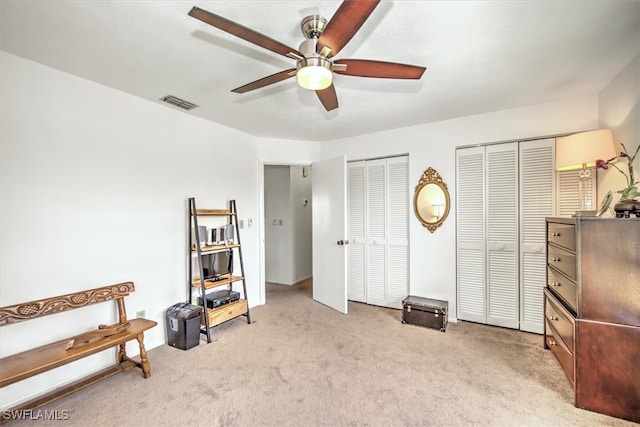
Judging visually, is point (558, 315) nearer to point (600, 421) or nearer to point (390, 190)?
point (600, 421)

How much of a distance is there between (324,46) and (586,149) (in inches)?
86.8

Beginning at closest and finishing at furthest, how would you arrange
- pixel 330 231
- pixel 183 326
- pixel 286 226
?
1. pixel 183 326
2. pixel 330 231
3. pixel 286 226

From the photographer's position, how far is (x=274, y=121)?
334 centimetres

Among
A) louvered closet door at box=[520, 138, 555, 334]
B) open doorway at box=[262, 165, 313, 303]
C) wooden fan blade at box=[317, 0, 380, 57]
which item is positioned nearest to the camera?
wooden fan blade at box=[317, 0, 380, 57]

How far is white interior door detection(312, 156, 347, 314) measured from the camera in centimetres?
369

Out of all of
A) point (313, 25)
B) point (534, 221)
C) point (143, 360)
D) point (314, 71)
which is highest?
point (313, 25)

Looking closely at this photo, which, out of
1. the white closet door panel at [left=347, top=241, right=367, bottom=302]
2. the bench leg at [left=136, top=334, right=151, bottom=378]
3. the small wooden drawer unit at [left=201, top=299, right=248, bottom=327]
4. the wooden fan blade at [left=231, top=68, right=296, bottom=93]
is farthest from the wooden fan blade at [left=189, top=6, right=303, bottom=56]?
the white closet door panel at [left=347, top=241, right=367, bottom=302]

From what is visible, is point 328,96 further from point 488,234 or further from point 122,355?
point 122,355

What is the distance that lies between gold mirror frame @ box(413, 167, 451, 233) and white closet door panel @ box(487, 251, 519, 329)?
26.6 inches

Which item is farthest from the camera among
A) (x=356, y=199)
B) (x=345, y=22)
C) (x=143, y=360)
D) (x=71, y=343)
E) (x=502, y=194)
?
(x=356, y=199)

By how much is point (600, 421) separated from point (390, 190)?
273 centimetres

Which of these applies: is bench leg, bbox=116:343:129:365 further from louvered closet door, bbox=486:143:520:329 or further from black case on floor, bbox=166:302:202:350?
louvered closet door, bbox=486:143:520:329

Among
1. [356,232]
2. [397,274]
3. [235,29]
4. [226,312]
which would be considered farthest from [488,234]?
[235,29]

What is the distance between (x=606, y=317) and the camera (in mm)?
1794
